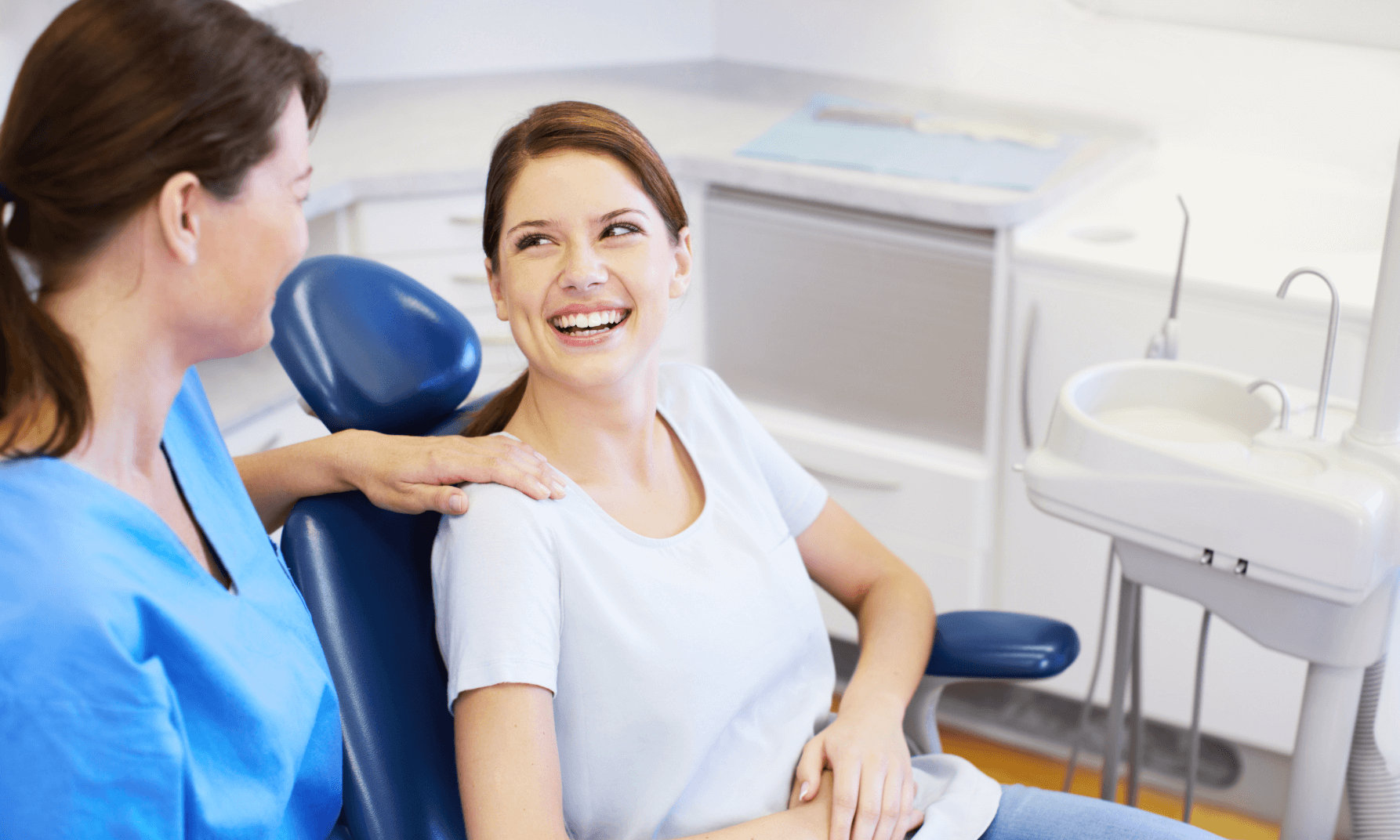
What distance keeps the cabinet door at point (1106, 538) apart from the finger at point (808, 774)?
99 cm

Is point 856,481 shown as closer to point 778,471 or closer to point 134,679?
point 778,471

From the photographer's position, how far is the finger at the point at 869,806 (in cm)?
118

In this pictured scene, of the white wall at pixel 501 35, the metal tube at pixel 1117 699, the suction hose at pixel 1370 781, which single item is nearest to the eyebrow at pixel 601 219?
the metal tube at pixel 1117 699

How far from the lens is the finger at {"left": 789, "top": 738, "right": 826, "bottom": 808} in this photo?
1.20 m

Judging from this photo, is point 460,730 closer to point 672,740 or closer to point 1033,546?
point 672,740

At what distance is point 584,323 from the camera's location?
3.96 feet

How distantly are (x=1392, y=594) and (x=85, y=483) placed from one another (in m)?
1.19

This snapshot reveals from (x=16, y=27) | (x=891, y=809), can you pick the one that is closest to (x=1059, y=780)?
(x=891, y=809)

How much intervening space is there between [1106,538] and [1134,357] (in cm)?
31

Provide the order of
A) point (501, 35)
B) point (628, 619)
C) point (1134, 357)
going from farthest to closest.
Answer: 1. point (501, 35)
2. point (1134, 357)
3. point (628, 619)

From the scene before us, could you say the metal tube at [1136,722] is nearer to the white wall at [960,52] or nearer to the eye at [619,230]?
the eye at [619,230]

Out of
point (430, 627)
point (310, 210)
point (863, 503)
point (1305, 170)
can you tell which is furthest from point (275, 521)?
point (1305, 170)

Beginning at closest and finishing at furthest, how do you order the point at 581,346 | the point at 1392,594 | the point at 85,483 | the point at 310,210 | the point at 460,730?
the point at 85,483
the point at 460,730
the point at 581,346
the point at 1392,594
the point at 310,210

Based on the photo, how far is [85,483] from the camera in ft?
2.85
